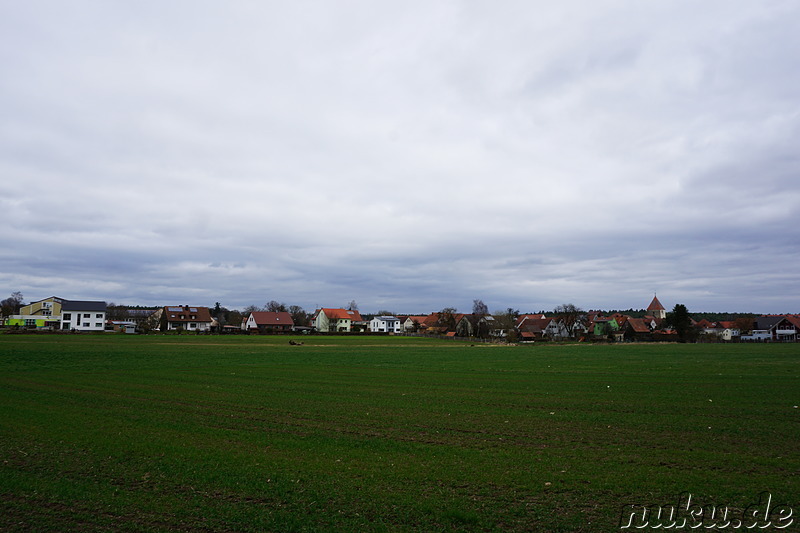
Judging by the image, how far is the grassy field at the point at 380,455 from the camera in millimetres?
8414

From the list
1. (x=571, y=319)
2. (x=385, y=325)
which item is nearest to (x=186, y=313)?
(x=385, y=325)

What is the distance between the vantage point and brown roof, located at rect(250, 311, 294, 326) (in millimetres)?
162750

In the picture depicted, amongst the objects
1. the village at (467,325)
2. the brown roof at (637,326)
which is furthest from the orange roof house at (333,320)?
the brown roof at (637,326)

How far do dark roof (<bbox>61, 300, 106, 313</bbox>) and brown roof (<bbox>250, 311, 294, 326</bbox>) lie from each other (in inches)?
1741

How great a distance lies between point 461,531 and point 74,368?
34.6m

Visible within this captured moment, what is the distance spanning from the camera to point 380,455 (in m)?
12.1

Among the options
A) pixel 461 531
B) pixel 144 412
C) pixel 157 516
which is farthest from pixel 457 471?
pixel 144 412

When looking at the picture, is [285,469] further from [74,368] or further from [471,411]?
[74,368]

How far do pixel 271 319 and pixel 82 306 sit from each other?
53010 millimetres

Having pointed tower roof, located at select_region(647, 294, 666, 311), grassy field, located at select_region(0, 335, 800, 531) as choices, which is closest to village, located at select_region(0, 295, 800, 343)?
pointed tower roof, located at select_region(647, 294, 666, 311)

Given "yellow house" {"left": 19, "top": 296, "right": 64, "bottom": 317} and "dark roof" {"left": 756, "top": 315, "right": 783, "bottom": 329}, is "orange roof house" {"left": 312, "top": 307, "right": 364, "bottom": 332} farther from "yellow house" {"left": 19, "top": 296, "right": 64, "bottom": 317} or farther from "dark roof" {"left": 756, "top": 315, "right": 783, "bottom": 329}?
"dark roof" {"left": 756, "top": 315, "right": 783, "bottom": 329}

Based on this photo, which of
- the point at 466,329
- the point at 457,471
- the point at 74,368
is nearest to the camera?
the point at 457,471

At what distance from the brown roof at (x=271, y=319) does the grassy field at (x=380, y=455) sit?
141 metres

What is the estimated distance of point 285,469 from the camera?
10.9 m
